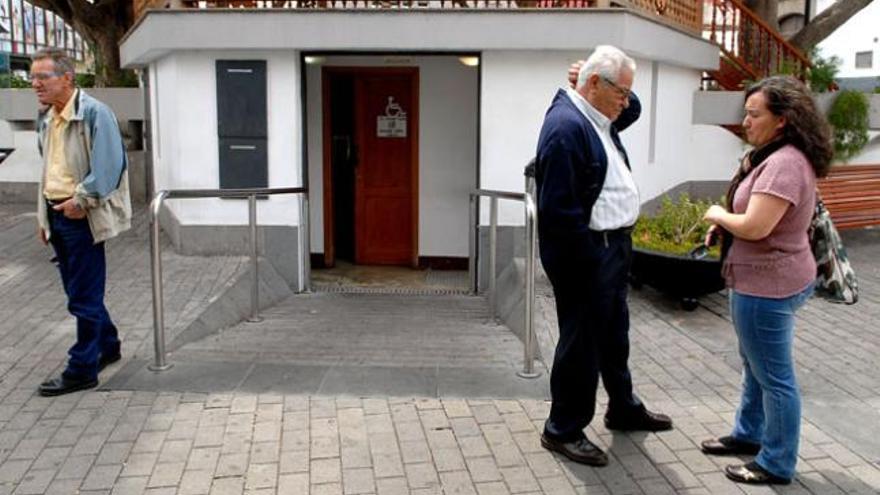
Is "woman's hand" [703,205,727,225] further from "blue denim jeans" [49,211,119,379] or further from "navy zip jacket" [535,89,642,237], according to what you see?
"blue denim jeans" [49,211,119,379]

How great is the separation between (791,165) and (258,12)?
524 centimetres

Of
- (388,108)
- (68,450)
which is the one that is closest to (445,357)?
(68,450)

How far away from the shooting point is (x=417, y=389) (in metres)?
4.48

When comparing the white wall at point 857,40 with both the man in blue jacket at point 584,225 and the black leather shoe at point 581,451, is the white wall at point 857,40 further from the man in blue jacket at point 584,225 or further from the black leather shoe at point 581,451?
the black leather shoe at point 581,451

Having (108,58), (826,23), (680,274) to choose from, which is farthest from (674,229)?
(108,58)

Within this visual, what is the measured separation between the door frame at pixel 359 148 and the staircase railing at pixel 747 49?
3.73 metres

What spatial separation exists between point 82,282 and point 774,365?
11.0 ft

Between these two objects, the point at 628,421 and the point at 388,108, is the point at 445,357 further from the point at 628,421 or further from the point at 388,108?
the point at 388,108

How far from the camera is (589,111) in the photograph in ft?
11.4

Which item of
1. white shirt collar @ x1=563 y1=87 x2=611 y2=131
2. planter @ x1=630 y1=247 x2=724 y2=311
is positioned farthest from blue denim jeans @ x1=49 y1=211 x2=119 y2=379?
planter @ x1=630 y1=247 x2=724 y2=311

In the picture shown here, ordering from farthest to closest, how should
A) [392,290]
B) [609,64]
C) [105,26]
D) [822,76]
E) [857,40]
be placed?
[857,40], [105,26], [822,76], [392,290], [609,64]

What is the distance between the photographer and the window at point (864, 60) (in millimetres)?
17359

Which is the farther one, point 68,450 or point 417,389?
point 417,389

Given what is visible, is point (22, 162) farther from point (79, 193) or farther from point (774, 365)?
point (774, 365)
